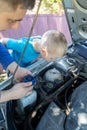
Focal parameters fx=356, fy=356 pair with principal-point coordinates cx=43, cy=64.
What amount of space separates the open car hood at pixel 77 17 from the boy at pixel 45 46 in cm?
17

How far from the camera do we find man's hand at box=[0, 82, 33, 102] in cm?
195

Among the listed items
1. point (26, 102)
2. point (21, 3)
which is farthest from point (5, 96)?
point (21, 3)

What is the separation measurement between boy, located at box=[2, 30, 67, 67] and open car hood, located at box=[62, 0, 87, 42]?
174 millimetres

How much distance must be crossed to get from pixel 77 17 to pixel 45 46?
541 mm

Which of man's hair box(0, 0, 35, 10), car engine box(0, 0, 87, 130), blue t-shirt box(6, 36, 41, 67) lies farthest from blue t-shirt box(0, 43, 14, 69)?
man's hair box(0, 0, 35, 10)

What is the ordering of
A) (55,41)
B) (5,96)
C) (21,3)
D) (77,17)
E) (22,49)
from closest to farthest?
(21,3), (5,96), (77,17), (55,41), (22,49)

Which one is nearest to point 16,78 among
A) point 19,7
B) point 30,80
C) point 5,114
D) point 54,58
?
point 30,80

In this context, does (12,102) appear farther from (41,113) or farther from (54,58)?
(54,58)

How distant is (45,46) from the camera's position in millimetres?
2600

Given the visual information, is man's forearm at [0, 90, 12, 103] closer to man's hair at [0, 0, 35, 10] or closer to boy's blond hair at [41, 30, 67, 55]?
man's hair at [0, 0, 35, 10]

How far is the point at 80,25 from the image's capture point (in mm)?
2164

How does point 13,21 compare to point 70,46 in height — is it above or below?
above

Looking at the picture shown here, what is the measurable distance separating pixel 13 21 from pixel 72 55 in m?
0.74

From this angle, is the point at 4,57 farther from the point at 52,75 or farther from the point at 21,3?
the point at 21,3
